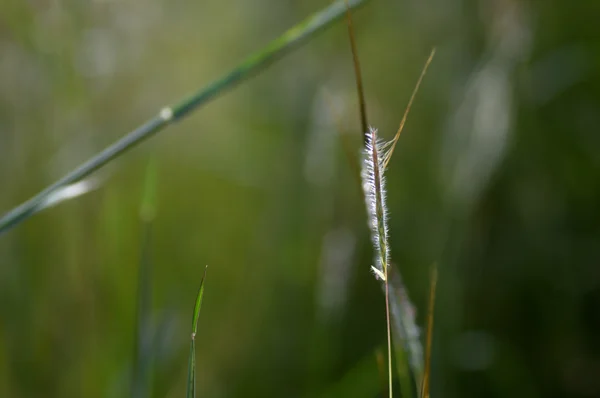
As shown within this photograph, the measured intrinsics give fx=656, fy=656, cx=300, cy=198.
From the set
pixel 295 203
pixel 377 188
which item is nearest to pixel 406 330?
pixel 377 188

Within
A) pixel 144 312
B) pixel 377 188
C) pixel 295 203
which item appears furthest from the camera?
pixel 295 203

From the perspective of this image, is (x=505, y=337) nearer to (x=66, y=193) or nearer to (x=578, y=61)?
(x=578, y=61)

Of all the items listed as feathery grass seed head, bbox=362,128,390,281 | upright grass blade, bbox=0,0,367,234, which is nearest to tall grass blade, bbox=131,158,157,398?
upright grass blade, bbox=0,0,367,234

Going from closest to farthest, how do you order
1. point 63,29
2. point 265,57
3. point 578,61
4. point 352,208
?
point 265,57 → point 63,29 → point 578,61 → point 352,208

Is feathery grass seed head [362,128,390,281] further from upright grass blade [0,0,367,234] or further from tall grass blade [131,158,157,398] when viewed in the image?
tall grass blade [131,158,157,398]

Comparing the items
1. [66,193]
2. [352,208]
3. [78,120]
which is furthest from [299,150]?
[66,193]

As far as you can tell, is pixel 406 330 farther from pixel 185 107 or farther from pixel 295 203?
pixel 295 203
